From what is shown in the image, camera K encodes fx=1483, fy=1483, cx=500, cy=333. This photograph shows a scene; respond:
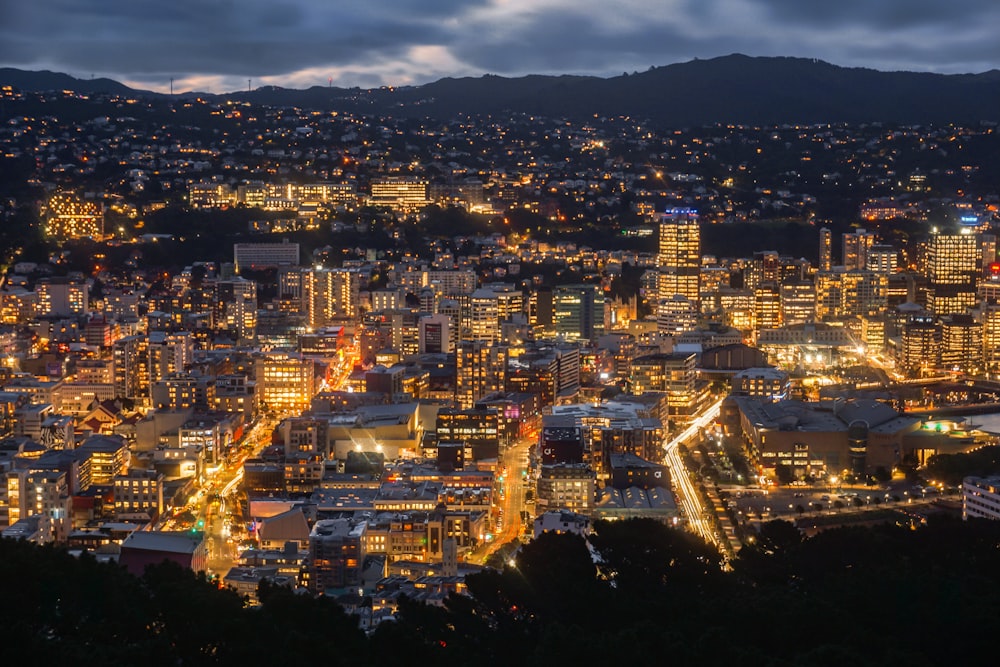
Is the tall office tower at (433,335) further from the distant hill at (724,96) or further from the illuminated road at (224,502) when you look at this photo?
the distant hill at (724,96)

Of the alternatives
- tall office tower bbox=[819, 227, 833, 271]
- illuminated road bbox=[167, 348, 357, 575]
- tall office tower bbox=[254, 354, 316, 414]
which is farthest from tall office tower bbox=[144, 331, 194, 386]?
tall office tower bbox=[819, 227, 833, 271]

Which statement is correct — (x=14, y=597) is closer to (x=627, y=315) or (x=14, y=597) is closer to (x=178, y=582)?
(x=178, y=582)

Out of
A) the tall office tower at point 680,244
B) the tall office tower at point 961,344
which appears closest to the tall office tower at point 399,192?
the tall office tower at point 680,244

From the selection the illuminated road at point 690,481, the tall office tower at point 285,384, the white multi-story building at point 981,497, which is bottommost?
the illuminated road at point 690,481

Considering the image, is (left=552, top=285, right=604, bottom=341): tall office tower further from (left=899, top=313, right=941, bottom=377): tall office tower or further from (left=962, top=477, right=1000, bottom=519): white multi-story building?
(left=962, top=477, right=1000, bottom=519): white multi-story building

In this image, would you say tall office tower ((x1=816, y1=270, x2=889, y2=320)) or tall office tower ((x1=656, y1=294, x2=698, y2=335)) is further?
tall office tower ((x1=816, y1=270, x2=889, y2=320))

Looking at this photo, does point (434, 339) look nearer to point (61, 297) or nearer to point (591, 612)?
point (61, 297)
